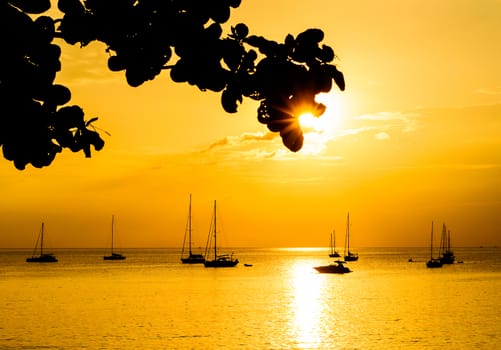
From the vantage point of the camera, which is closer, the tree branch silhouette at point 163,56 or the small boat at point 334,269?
the tree branch silhouette at point 163,56

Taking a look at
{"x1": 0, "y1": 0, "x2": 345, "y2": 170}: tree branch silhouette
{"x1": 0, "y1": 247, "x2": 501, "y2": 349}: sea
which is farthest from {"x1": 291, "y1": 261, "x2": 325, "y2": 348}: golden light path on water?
{"x1": 0, "y1": 0, "x2": 345, "y2": 170}: tree branch silhouette

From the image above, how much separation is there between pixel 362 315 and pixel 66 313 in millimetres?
28054

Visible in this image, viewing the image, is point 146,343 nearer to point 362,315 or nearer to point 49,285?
point 362,315

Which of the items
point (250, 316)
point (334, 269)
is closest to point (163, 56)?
point (250, 316)

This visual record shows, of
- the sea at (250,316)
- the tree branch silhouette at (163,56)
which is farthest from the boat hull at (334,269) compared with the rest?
the tree branch silhouette at (163,56)

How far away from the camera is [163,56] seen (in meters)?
→ 5.43

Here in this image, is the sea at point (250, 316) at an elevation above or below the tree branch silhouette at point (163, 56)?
below

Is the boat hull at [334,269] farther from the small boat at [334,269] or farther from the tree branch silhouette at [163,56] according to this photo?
the tree branch silhouette at [163,56]

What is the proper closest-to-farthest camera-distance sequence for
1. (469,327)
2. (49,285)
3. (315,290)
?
(469,327) < (315,290) < (49,285)

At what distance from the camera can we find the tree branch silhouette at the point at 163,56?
203 inches

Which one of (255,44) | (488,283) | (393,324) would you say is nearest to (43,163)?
(255,44)

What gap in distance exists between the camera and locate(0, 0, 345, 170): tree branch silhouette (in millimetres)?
5145

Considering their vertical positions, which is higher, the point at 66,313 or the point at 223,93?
the point at 223,93

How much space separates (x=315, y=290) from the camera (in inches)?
3962
